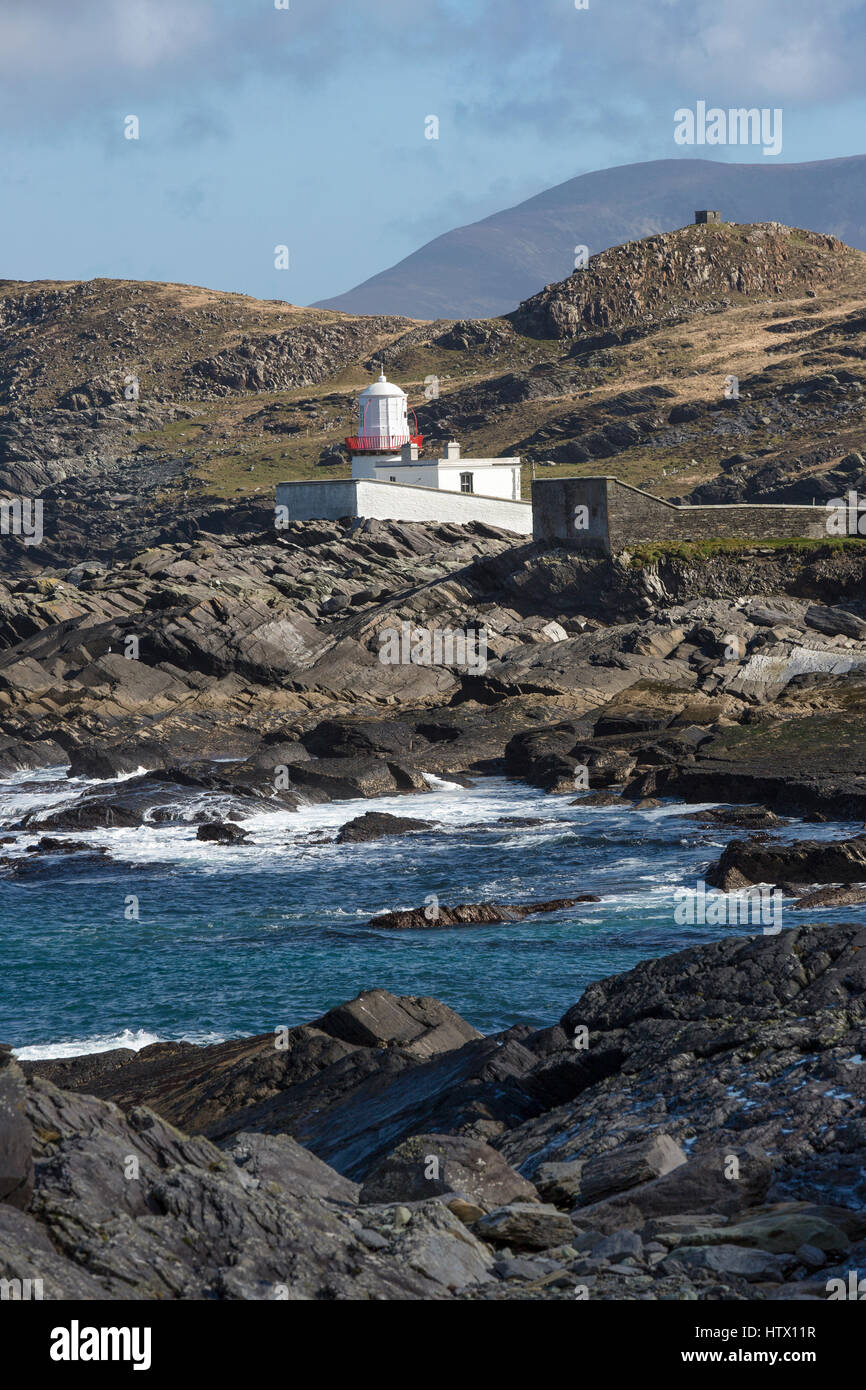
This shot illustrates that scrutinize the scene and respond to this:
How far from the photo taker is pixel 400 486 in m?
62.7

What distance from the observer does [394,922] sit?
76.2 ft

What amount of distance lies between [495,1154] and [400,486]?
5402 centimetres

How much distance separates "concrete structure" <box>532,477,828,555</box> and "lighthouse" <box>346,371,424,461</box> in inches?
571

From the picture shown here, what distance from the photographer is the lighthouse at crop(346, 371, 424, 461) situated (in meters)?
66.9

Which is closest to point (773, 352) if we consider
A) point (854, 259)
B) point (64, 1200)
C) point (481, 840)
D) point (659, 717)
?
point (854, 259)

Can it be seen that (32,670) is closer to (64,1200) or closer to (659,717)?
(659,717)

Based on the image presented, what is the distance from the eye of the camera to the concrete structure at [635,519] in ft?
172

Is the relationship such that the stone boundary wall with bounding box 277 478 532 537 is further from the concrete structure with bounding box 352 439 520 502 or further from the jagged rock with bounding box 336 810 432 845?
the jagged rock with bounding box 336 810 432 845

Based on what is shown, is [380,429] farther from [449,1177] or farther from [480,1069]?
[449,1177]

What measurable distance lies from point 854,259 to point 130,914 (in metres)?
145

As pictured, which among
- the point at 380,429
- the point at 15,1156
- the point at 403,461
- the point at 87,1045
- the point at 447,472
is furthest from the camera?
the point at 380,429
